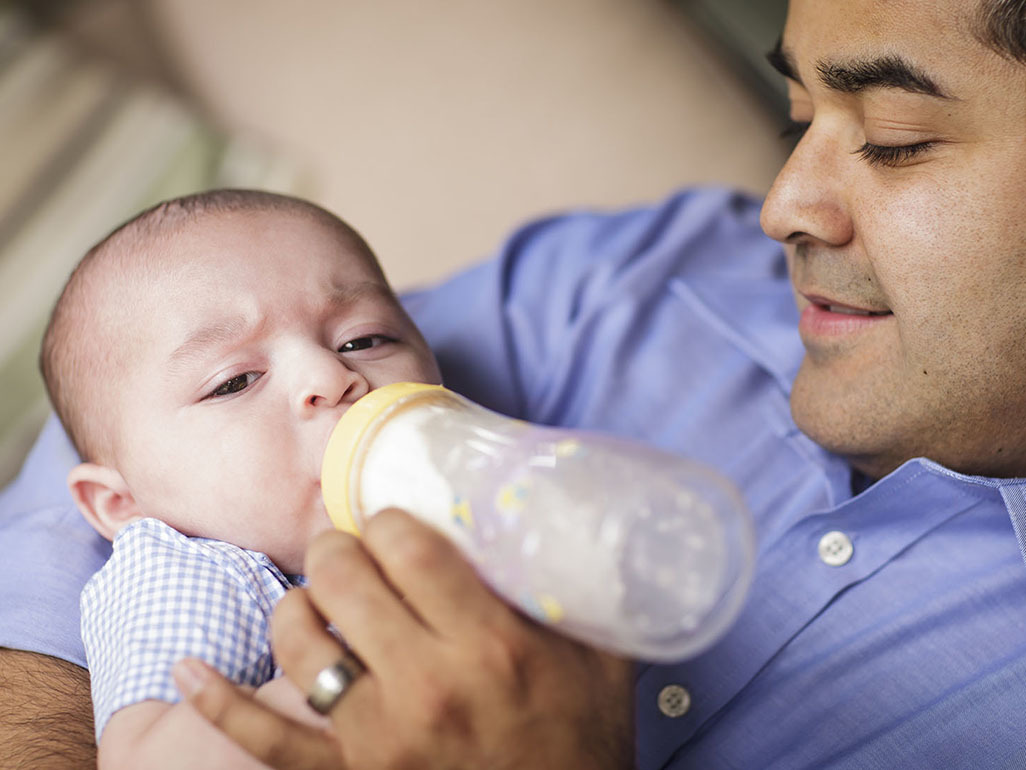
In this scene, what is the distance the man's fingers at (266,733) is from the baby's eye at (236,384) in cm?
40

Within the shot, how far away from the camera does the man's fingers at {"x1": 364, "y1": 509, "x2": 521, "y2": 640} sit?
0.84 metres

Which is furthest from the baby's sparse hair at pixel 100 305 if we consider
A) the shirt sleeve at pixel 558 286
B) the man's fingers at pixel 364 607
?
the man's fingers at pixel 364 607

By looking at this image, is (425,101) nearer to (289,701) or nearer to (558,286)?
(558,286)

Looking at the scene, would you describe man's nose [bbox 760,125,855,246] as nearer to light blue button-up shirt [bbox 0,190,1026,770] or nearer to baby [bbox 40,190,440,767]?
light blue button-up shirt [bbox 0,190,1026,770]

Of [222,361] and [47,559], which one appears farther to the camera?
[47,559]

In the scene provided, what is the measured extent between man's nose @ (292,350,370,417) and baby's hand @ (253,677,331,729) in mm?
320

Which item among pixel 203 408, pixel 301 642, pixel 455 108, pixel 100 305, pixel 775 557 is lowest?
pixel 775 557

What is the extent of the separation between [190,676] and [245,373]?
15.3 inches

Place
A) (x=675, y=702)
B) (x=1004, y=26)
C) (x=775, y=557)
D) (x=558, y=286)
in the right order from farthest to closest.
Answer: (x=558, y=286), (x=775, y=557), (x=675, y=702), (x=1004, y=26)

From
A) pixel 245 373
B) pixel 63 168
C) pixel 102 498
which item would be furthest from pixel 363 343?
pixel 63 168

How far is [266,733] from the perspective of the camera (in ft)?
2.74

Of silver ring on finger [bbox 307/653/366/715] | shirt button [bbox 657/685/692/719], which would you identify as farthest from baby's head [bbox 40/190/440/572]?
shirt button [bbox 657/685/692/719]

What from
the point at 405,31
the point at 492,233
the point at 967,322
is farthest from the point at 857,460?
the point at 405,31

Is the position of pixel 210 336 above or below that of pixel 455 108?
below
